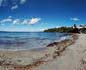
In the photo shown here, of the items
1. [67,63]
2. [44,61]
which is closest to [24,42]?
[44,61]

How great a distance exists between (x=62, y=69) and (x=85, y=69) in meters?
1.42

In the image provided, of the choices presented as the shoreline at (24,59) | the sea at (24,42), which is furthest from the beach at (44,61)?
the sea at (24,42)

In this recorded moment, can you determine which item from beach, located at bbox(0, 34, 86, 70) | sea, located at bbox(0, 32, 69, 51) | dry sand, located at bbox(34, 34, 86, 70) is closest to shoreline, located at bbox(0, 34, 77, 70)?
beach, located at bbox(0, 34, 86, 70)

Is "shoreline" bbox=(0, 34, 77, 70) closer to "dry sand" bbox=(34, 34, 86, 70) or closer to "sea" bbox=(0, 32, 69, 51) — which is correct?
"dry sand" bbox=(34, 34, 86, 70)

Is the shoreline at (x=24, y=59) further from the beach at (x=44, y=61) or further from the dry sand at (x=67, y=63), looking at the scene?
the dry sand at (x=67, y=63)

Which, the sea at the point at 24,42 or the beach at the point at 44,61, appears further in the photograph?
the sea at the point at 24,42

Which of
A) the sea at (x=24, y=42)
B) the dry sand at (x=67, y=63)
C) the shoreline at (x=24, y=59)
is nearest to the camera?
the dry sand at (x=67, y=63)

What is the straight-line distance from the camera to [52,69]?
11203 millimetres

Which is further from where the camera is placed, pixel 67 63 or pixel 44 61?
pixel 44 61

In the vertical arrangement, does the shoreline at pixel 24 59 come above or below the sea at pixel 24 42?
below

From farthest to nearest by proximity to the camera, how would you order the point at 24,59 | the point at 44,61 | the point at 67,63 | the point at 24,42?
the point at 24,42
the point at 24,59
the point at 44,61
the point at 67,63

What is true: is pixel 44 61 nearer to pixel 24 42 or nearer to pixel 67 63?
pixel 67 63

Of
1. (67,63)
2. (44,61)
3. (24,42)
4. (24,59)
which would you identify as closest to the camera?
(67,63)

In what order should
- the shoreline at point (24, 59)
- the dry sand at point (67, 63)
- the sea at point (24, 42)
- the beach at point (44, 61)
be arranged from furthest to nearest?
the sea at point (24, 42) → the shoreline at point (24, 59) → the beach at point (44, 61) → the dry sand at point (67, 63)
